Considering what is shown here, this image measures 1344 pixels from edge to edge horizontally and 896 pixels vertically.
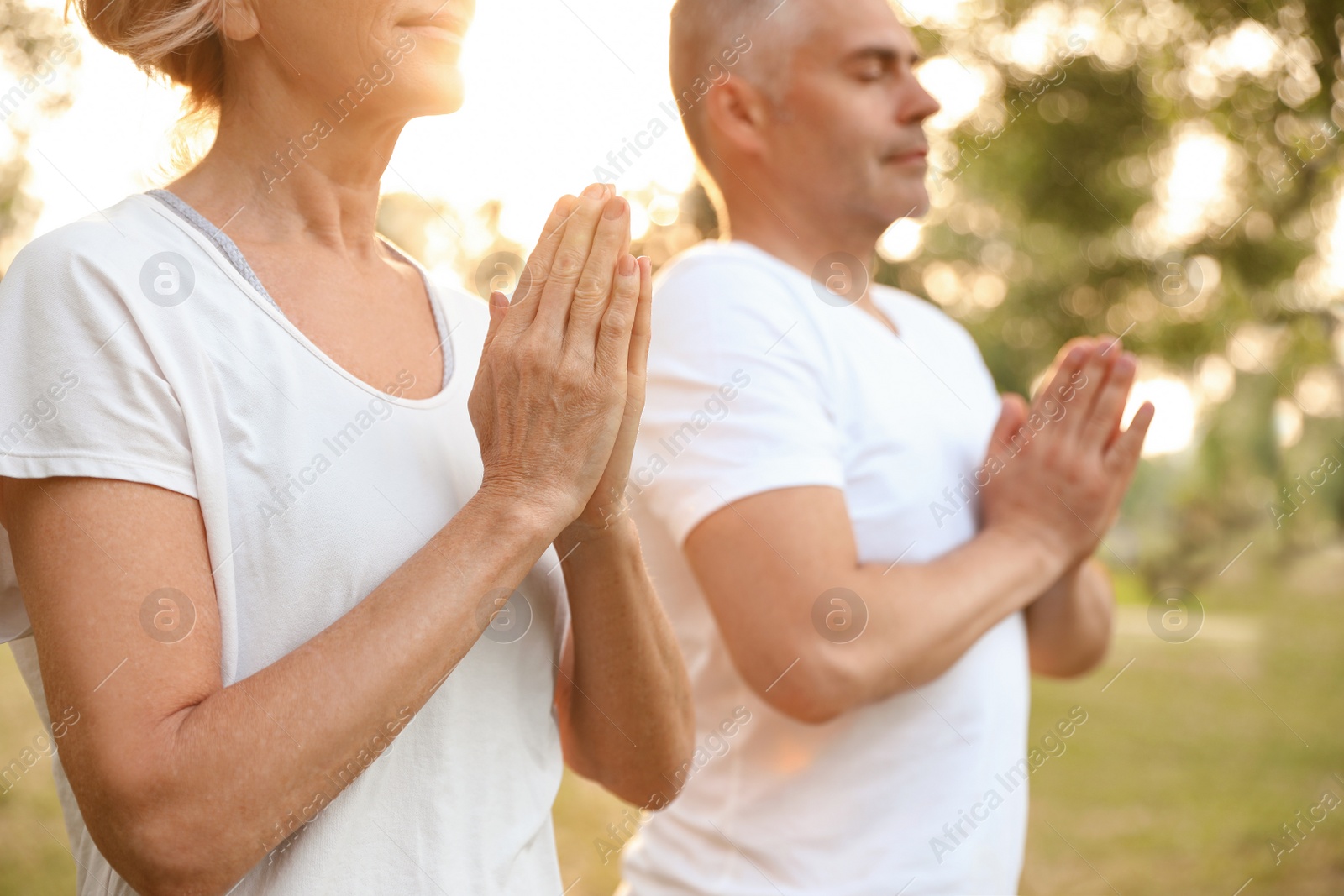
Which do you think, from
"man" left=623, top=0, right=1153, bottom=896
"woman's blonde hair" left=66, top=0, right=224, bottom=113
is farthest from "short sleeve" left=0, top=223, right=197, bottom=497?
"man" left=623, top=0, right=1153, bottom=896

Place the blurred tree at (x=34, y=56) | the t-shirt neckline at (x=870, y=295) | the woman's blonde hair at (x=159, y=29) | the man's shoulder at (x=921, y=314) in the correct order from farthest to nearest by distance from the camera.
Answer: the blurred tree at (x=34, y=56) → the man's shoulder at (x=921, y=314) → the t-shirt neckline at (x=870, y=295) → the woman's blonde hair at (x=159, y=29)

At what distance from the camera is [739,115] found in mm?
2377

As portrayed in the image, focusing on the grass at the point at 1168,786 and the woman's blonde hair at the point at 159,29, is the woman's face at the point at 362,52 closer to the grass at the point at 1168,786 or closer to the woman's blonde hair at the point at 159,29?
the woman's blonde hair at the point at 159,29

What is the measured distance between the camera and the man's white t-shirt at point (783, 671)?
1949mm

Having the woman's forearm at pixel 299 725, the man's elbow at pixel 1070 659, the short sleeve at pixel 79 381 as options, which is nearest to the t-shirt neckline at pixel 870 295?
the man's elbow at pixel 1070 659

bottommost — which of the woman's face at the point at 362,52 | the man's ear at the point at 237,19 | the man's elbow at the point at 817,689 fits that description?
the man's elbow at the point at 817,689

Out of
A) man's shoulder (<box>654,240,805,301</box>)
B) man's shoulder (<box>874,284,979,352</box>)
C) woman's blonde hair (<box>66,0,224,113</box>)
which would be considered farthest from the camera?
man's shoulder (<box>874,284,979,352</box>)

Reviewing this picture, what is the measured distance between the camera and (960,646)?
1.97m

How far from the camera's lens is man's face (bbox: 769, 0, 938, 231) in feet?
7.49

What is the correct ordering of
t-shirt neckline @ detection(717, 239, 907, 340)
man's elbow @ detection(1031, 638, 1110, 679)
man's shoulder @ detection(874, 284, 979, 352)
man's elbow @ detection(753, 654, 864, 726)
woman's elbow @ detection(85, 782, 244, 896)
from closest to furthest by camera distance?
woman's elbow @ detection(85, 782, 244, 896) → man's elbow @ detection(753, 654, 864, 726) → t-shirt neckline @ detection(717, 239, 907, 340) → man's elbow @ detection(1031, 638, 1110, 679) → man's shoulder @ detection(874, 284, 979, 352)

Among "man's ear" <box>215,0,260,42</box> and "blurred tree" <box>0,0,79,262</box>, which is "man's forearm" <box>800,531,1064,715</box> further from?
"blurred tree" <box>0,0,79,262</box>

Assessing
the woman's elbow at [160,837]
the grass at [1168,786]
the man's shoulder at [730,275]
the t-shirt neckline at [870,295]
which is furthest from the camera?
the grass at [1168,786]

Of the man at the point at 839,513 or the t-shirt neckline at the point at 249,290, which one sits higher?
the t-shirt neckline at the point at 249,290

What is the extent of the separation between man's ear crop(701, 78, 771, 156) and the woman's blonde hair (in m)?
1.13
